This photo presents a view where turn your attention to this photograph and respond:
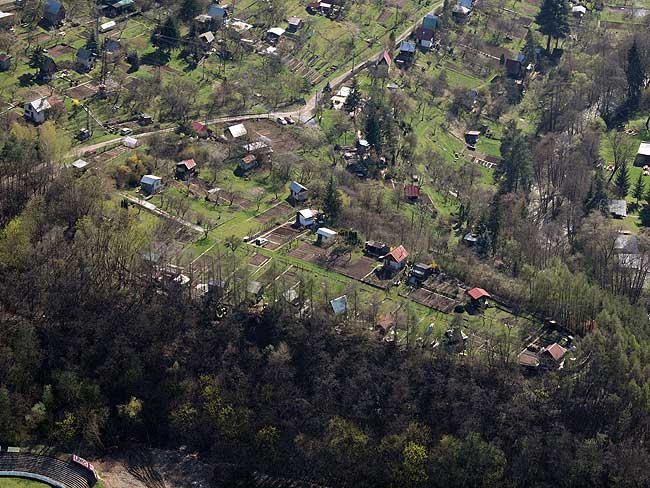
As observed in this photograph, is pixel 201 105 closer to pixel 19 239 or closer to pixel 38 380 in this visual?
pixel 19 239

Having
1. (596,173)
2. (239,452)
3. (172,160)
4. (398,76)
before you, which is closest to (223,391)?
(239,452)

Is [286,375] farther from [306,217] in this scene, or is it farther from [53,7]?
[53,7]

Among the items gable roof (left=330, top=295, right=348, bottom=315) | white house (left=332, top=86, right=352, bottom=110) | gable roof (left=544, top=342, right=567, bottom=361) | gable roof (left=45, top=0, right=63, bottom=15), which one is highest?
gable roof (left=45, top=0, right=63, bottom=15)

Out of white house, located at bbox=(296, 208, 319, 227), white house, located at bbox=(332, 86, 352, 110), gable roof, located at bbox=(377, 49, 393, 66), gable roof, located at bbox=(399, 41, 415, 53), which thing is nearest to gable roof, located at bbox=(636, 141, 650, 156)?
gable roof, located at bbox=(399, 41, 415, 53)

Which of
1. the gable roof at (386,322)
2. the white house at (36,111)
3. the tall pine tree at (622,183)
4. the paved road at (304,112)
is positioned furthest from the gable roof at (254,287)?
the tall pine tree at (622,183)

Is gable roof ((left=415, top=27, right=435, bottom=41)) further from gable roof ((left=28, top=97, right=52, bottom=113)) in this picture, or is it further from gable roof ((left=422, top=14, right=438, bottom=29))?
gable roof ((left=28, top=97, right=52, bottom=113))
